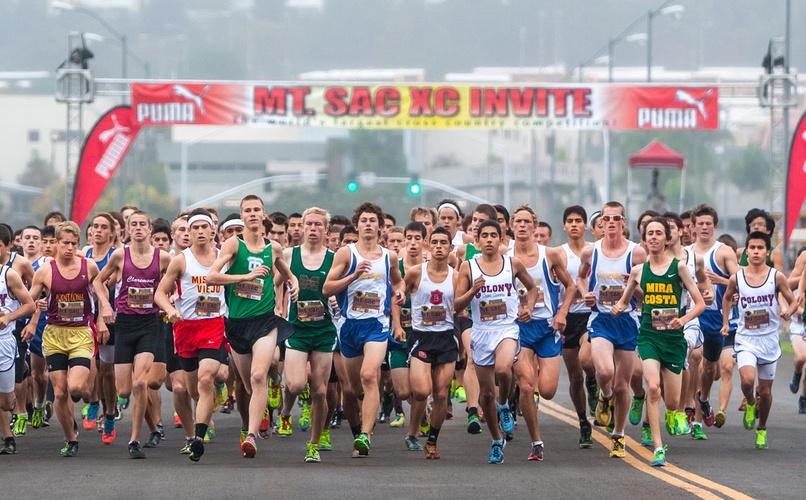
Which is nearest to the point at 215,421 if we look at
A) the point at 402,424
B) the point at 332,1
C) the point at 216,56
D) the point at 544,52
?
the point at 402,424

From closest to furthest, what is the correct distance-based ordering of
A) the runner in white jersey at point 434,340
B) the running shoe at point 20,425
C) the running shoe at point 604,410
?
the runner in white jersey at point 434,340
the running shoe at point 604,410
the running shoe at point 20,425

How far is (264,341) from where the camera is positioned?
1207cm

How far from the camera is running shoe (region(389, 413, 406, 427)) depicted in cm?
1605

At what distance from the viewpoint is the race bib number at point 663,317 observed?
1252 cm

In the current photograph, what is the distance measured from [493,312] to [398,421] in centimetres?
410

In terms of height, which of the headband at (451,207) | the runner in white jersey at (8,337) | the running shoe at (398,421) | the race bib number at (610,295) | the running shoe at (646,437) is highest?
the headband at (451,207)

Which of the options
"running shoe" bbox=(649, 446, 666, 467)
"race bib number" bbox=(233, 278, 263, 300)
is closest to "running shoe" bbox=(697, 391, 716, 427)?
"running shoe" bbox=(649, 446, 666, 467)

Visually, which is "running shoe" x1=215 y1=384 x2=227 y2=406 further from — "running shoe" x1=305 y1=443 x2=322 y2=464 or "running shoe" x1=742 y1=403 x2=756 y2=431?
"running shoe" x1=742 y1=403 x2=756 y2=431

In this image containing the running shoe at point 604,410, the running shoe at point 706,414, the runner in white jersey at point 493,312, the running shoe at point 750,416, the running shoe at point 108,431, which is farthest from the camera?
the running shoe at point 706,414

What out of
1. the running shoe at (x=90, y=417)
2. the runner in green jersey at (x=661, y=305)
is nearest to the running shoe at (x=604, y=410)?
the runner in green jersey at (x=661, y=305)

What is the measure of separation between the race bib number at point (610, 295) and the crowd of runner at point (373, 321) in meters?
0.02

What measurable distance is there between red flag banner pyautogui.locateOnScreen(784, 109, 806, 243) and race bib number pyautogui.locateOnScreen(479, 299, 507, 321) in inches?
678

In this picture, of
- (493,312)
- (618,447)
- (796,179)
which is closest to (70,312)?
(493,312)

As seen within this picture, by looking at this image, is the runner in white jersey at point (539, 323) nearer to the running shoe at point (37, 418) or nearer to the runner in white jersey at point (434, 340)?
the runner in white jersey at point (434, 340)
